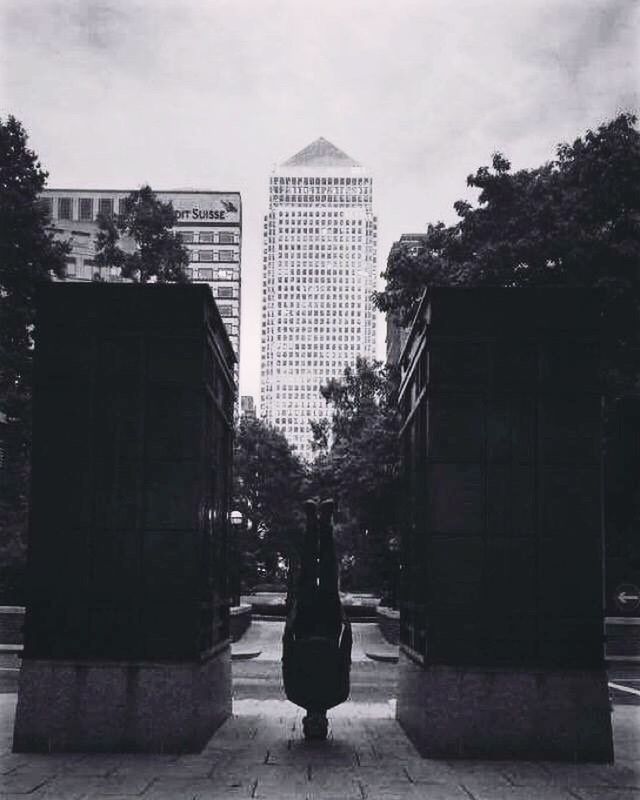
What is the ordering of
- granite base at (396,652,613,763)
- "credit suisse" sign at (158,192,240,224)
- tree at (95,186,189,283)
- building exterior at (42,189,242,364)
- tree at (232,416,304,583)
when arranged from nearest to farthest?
granite base at (396,652,613,763) < tree at (95,186,189,283) < tree at (232,416,304,583) < building exterior at (42,189,242,364) < "credit suisse" sign at (158,192,240,224)

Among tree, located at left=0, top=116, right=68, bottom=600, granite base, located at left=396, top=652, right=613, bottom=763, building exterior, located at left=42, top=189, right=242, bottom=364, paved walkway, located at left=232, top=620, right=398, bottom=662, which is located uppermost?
building exterior, located at left=42, top=189, right=242, bottom=364

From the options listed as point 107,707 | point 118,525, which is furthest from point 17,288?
point 107,707

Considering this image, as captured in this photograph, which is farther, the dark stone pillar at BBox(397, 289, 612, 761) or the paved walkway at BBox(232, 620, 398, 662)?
the paved walkway at BBox(232, 620, 398, 662)

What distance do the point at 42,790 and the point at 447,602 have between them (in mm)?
3763

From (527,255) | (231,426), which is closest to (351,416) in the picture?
(527,255)

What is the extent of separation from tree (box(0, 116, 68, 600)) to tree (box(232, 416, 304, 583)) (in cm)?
3342

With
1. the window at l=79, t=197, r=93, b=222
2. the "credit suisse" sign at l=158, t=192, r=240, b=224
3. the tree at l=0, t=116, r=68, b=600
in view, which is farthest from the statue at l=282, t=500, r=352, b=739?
the "credit suisse" sign at l=158, t=192, r=240, b=224

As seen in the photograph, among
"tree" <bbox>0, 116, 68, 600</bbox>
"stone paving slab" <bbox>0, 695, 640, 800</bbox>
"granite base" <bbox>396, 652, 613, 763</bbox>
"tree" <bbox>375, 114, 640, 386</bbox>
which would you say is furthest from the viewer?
"tree" <bbox>0, 116, 68, 600</bbox>

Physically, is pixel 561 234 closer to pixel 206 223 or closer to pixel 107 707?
pixel 107 707

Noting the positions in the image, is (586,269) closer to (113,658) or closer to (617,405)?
(617,405)

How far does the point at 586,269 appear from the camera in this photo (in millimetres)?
22641

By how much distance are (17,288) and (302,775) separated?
24582 mm

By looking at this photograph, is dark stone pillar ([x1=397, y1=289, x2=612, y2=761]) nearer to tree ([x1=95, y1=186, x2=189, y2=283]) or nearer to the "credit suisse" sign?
tree ([x1=95, y1=186, x2=189, y2=283])

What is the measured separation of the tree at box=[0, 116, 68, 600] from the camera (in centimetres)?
2956
